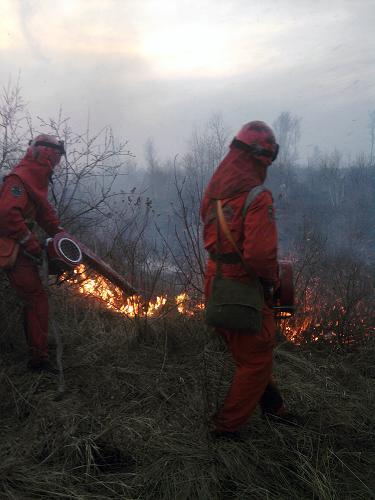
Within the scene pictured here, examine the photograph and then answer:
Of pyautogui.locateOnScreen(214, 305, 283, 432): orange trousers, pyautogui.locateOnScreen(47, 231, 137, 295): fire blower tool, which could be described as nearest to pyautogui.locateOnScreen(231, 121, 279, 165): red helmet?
pyautogui.locateOnScreen(214, 305, 283, 432): orange trousers

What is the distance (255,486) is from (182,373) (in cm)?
154

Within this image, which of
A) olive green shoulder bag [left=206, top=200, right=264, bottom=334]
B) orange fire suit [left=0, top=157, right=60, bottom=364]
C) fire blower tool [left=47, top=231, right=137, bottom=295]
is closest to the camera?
olive green shoulder bag [left=206, top=200, right=264, bottom=334]

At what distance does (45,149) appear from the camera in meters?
3.50

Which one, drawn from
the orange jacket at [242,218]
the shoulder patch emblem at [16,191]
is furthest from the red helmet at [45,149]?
the orange jacket at [242,218]

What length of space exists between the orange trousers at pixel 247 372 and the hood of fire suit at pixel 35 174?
2104 mm

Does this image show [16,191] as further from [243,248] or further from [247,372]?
[247,372]

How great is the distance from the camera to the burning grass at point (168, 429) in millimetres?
2248

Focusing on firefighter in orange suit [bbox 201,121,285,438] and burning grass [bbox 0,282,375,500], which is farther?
firefighter in orange suit [bbox 201,121,285,438]

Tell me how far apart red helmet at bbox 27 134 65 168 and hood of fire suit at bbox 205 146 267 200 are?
1.78m

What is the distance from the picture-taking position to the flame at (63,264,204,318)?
455 cm

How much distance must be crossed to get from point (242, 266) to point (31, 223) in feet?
7.09

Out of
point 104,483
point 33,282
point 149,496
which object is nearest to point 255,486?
point 149,496

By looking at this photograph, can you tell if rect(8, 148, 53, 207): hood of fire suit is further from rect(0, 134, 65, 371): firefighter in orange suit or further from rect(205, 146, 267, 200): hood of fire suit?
rect(205, 146, 267, 200): hood of fire suit

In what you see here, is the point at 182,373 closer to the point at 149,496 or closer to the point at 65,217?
the point at 149,496
